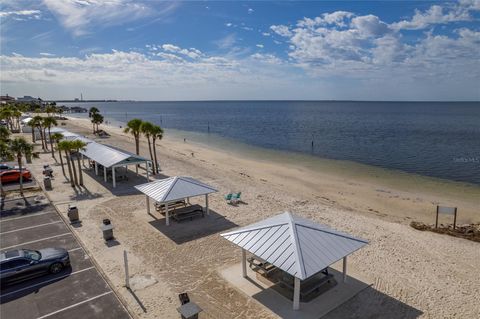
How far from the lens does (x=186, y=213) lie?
1772 centimetres

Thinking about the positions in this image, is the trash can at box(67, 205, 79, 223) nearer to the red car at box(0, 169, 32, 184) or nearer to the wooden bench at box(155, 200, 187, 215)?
the wooden bench at box(155, 200, 187, 215)

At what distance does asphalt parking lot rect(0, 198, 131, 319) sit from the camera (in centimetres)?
987

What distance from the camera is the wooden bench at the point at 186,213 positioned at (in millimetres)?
17394

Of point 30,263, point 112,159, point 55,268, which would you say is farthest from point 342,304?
point 112,159

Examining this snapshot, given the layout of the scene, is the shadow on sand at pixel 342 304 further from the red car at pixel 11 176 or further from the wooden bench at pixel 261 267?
the red car at pixel 11 176

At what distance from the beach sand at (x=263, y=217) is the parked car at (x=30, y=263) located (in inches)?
56.6

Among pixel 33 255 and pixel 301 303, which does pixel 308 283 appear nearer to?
pixel 301 303

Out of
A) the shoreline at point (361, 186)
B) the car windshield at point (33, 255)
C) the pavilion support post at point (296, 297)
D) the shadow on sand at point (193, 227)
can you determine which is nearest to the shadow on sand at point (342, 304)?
the pavilion support post at point (296, 297)

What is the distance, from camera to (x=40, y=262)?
Answer: 1177 cm

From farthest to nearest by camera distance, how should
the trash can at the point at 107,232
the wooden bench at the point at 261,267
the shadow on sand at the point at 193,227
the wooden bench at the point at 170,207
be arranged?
the wooden bench at the point at 170,207 → the shadow on sand at the point at 193,227 → the trash can at the point at 107,232 → the wooden bench at the point at 261,267

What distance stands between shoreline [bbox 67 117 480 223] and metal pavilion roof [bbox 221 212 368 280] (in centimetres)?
1183

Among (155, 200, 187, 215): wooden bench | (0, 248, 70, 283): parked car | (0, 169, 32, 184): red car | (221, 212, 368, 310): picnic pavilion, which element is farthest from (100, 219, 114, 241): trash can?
(0, 169, 32, 184): red car

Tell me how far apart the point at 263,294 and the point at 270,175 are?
75.5 feet

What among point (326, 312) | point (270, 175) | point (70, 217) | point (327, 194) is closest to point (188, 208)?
point (70, 217)
